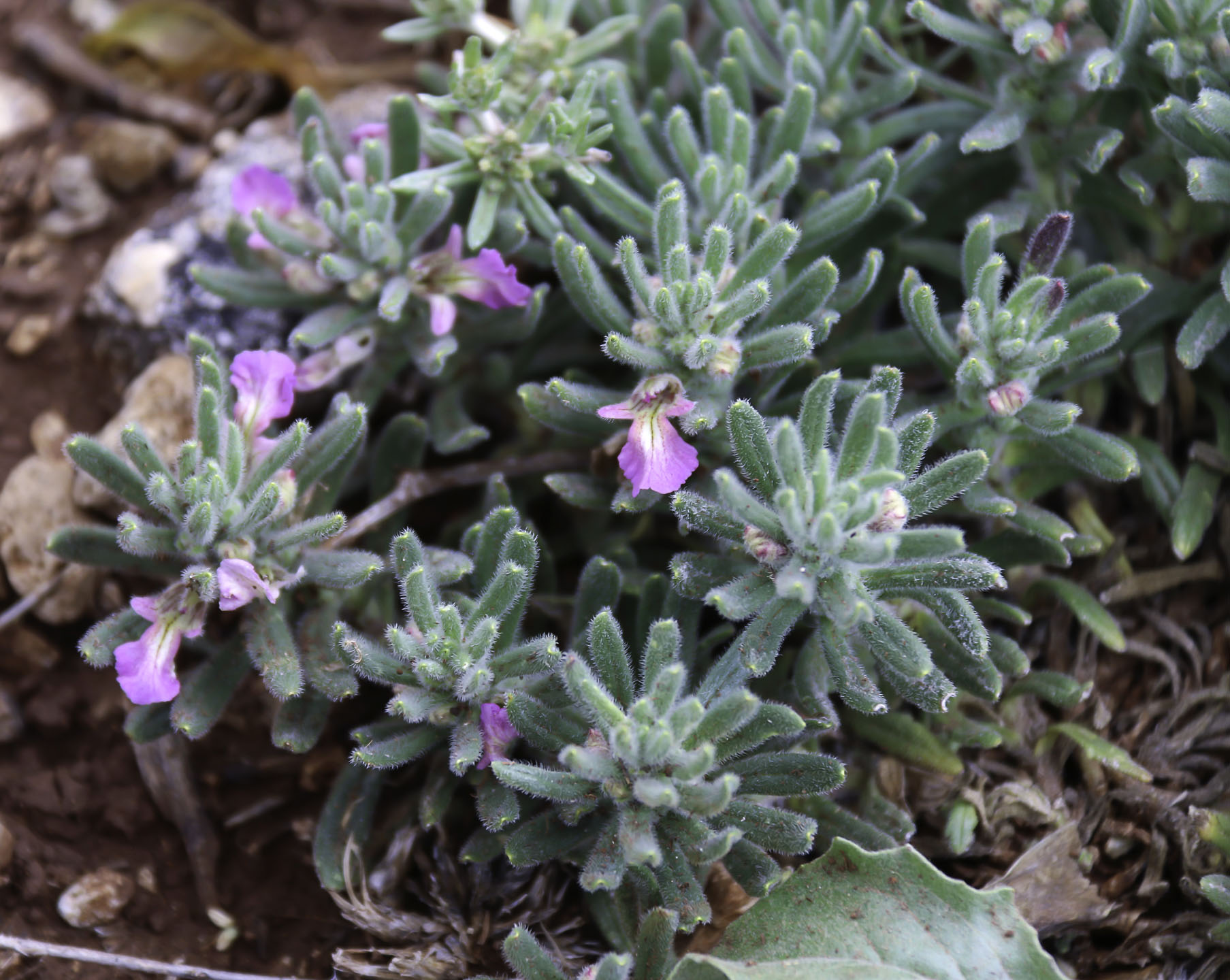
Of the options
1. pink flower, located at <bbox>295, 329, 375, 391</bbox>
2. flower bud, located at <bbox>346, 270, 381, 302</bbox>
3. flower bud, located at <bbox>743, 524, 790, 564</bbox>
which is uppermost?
flower bud, located at <bbox>346, 270, 381, 302</bbox>

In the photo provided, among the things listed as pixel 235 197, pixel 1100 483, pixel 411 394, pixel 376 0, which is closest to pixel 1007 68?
pixel 1100 483

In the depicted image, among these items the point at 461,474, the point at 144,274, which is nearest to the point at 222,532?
the point at 461,474

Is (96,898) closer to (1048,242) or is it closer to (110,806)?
(110,806)

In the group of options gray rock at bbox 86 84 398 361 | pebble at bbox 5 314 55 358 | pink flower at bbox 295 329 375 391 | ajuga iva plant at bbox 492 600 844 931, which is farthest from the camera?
pebble at bbox 5 314 55 358

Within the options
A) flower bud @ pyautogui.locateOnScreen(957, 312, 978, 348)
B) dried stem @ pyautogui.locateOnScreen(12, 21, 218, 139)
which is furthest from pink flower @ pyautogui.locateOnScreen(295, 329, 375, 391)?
flower bud @ pyautogui.locateOnScreen(957, 312, 978, 348)

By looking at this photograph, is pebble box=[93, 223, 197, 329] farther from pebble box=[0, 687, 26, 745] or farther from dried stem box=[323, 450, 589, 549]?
pebble box=[0, 687, 26, 745]

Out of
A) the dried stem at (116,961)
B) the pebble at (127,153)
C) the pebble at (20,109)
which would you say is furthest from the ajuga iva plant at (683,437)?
the pebble at (20,109)

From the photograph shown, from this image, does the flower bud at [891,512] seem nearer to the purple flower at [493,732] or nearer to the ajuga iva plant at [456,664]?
the ajuga iva plant at [456,664]
